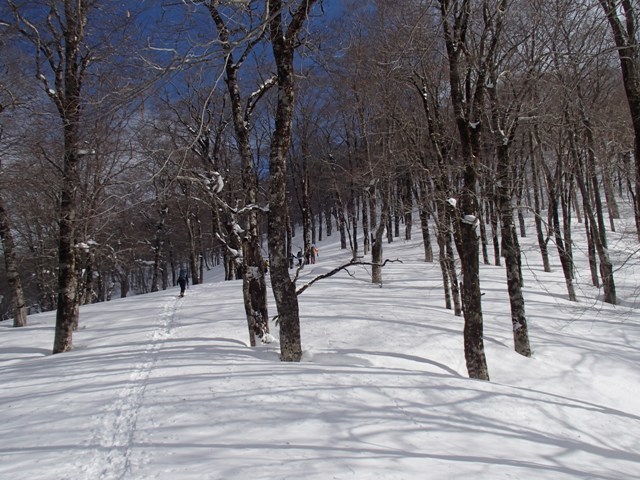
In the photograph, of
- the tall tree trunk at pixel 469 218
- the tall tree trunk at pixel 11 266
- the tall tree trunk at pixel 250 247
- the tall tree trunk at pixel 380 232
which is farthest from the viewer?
the tall tree trunk at pixel 380 232

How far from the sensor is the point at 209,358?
6.96 m

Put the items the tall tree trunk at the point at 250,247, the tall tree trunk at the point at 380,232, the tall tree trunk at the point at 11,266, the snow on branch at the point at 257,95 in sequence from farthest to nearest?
the tall tree trunk at the point at 380,232
the tall tree trunk at the point at 11,266
the tall tree trunk at the point at 250,247
the snow on branch at the point at 257,95

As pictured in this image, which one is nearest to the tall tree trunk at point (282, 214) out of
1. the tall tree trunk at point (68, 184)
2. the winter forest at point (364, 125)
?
the winter forest at point (364, 125)

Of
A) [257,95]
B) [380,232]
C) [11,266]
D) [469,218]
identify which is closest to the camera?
[469,218]

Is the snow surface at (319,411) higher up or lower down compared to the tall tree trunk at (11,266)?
lower down

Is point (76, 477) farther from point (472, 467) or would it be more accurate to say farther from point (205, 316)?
point (205, 316)

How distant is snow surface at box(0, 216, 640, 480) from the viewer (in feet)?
11.0

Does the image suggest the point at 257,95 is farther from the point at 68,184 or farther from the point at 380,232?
the point at 380,232

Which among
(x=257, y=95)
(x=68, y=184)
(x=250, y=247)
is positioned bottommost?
(x=250, y=247)

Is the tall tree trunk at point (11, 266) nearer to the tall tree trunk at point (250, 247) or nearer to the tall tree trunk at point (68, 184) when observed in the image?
the tall tree trunk at point (68, 184)

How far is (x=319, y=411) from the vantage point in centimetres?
431

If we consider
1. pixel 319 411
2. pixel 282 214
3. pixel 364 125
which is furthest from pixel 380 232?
pixel 319 411

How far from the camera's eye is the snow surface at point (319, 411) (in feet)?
11.0

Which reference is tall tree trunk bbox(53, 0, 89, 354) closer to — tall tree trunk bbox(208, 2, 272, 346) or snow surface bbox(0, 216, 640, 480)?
snow surface bbox(0, 216, 640, 480)
